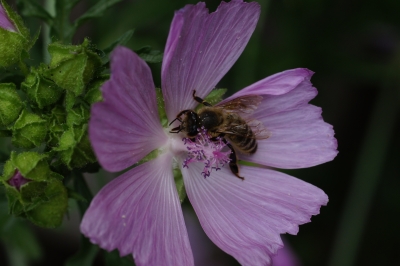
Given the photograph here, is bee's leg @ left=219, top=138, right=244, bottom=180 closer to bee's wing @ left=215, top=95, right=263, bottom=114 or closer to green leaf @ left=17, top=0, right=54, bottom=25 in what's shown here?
bee's wing @ left=215, top=95, right=263, bottom=114

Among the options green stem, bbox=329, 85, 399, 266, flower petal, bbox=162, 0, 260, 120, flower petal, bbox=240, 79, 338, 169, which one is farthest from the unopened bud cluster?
green stem, bbox=329, 85, 399, 266

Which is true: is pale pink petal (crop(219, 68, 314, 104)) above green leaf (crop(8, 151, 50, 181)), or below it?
above

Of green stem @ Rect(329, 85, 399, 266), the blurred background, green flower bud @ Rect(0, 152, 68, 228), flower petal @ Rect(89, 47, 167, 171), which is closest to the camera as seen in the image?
flower petal @ Rect(89, 47, 167, 171)

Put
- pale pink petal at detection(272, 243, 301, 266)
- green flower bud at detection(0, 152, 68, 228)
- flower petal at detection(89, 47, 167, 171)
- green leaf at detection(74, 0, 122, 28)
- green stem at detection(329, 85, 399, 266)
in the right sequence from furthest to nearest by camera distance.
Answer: green stem at detection(329, 85, 399, 266) → pale pink petal at detection(272, 243, 301, 266) → green leaf at detection(74, 0, 122, 28) → green flower bud at detection(0, 152, 68, 228) → flower petal at detection(89, 47, 167, 171)

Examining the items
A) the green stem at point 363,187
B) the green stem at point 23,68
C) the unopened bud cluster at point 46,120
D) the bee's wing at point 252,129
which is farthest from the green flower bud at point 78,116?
the green stem at point 363,187

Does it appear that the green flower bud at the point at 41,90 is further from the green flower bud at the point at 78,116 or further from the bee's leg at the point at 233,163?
the bee's leg at the point at 233,163

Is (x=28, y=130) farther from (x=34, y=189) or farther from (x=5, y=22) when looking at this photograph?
(x=5, y=22)
